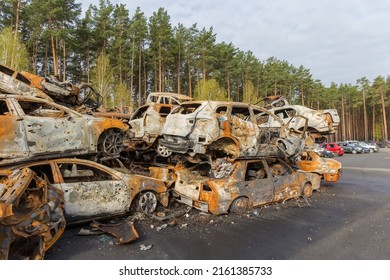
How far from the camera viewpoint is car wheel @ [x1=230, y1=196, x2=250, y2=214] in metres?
5.72

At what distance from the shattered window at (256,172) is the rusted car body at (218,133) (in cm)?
38

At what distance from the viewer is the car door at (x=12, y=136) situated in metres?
4.86

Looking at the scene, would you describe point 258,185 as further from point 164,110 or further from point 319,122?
point 319,122

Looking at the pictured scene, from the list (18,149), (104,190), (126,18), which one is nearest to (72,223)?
(104,190)

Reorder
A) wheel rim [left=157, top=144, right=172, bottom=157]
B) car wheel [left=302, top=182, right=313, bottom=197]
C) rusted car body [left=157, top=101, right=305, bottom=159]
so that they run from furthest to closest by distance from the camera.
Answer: car wheel [left=302, top=182, right=313, bottom=197] → wheel rim [left=157, top=144, right=172, bottom=157] → rusted car body [left=157, top=101, right=305, bottom=159]

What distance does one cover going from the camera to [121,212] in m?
5.21

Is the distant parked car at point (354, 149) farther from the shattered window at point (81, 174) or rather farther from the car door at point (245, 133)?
the shattered window at point (81, 174)

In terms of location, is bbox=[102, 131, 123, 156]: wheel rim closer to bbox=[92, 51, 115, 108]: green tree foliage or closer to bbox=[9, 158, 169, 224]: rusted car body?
bbox=[9, 158, 169, 224]: rusted car body

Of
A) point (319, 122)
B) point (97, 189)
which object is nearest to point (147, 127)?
point (97, 189)

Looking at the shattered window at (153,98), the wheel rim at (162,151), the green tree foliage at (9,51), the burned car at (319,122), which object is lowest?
the wheel rim at (162,151)

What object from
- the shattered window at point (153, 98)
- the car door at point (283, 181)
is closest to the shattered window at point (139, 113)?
the shattered window at point (153, 98)

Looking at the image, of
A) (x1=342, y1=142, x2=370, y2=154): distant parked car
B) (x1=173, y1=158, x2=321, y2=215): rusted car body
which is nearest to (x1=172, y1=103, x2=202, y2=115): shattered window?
(x1=173, y1=158, x2=321, y2=215): rusted car body

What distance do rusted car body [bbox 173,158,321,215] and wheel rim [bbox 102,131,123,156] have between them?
5.98 ft

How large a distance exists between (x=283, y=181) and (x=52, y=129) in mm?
5396
